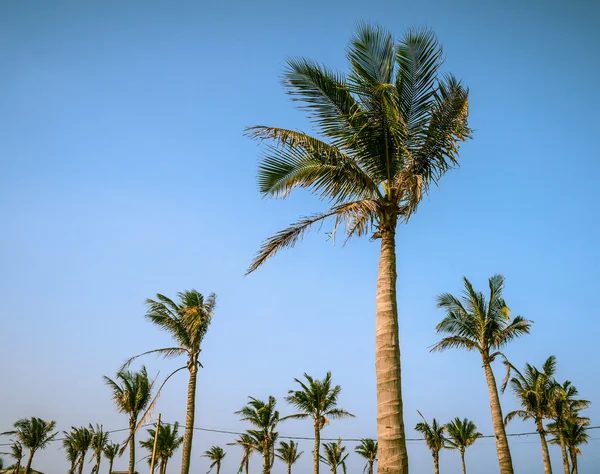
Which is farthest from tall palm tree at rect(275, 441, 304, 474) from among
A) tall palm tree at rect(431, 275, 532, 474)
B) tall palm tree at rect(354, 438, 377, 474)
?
tall palm tree at rect(431, 275, 532, 474)

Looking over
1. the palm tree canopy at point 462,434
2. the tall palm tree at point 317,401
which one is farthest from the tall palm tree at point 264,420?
the palm tree canopy at point 462,434

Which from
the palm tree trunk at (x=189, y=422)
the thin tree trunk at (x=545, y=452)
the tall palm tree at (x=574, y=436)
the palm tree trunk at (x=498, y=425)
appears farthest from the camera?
the tall palm tree at (x=574, y=436)

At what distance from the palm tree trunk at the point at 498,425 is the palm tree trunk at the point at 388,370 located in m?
15.0

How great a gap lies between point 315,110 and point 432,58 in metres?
2.39

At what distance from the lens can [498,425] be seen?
18750 mm

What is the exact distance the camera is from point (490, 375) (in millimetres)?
19375

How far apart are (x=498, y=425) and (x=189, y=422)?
14016mm

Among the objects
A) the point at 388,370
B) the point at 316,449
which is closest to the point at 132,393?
the point at 316,449

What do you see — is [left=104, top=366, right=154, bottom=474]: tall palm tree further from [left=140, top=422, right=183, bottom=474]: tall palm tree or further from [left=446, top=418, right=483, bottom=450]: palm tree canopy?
[left=446, top=418, right=483, bottom=450]: palm tree canopy

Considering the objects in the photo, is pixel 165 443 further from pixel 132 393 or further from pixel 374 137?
pixel 374 137

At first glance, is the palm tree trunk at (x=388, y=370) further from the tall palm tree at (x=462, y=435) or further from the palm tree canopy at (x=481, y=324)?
the tall palm tree at (x=462, y=435)

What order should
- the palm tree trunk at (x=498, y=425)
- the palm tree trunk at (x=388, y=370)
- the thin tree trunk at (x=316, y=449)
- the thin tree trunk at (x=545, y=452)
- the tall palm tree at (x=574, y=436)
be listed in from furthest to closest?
the tall palm tree at (x=574, y=436) → the thin tree trunk at (x=316, y=449) → the thin tree trunk at (x=545, y=452) → the palm tree trunk at (x=498, y=425) → the palm tree trunk at (x=388, y=370)

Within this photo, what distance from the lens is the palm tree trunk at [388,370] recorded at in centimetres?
582

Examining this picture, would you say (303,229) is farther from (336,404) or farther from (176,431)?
(176,431)
